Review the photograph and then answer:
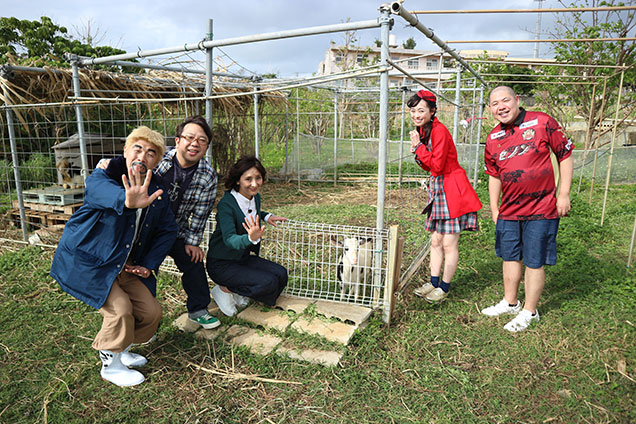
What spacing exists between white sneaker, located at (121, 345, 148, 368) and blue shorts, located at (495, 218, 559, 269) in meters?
2.89

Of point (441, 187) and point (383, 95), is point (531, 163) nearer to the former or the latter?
point (441, 187)

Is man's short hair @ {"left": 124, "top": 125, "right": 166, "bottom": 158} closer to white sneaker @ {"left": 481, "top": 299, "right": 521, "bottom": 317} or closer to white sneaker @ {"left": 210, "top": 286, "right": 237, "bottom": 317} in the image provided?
white sneaker @ {"left": 210, "top": 286, "right": 237, "bottom": 317}

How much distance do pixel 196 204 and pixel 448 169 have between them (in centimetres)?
217

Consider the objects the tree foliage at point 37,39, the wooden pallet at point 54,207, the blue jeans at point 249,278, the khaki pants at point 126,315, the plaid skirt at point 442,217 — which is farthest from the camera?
the tree foliage at point 37,39

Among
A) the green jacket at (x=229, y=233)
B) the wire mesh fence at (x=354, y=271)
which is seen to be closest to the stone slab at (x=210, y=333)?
the green jacket at (x=229, y=233)

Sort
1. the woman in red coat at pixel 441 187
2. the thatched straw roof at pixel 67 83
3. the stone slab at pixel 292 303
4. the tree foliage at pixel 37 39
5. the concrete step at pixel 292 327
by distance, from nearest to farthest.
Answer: the concrete step at pixel 292 327 → the stone slab at pixel 292 303 → the woman in red coat at pixel 441 187 → the thatched straw roof at pixel 67 83 → the tree foliage at pixel 37 39

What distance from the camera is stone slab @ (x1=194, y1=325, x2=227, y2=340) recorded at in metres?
3.24

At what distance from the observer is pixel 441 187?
373 centimetres

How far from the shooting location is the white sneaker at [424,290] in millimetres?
3875

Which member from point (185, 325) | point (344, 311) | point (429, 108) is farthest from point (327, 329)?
point (429, 108)

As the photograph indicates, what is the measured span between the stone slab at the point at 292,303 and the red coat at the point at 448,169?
149 centimetres

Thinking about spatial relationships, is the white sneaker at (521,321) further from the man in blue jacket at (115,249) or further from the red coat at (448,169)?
the man in blue jacket at (115,249)

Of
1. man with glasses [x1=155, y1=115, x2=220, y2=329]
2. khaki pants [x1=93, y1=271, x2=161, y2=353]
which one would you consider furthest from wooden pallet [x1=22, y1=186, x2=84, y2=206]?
khaki pants [x1=93, y1=271, x2=161, y2=353]

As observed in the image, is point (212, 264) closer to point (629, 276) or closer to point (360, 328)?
point (360, 328)
